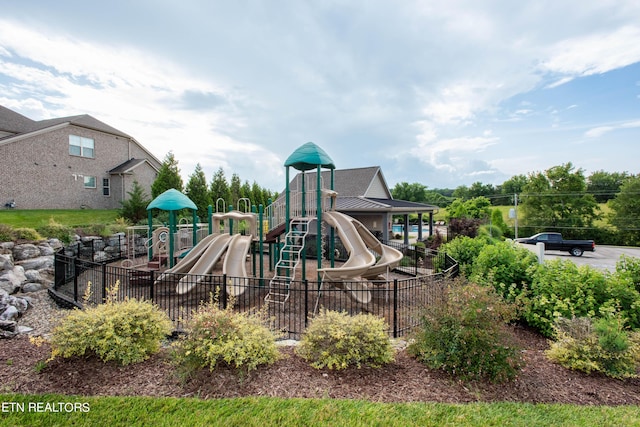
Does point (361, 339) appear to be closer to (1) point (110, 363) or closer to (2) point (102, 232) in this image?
(1) point (110, 363)

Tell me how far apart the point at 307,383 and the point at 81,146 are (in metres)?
26.2

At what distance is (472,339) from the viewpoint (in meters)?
4.32

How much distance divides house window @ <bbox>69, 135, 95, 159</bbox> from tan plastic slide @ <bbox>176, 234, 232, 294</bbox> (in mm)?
18360

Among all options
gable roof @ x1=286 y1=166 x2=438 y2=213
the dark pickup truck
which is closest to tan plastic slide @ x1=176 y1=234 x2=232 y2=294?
gable roof @ x1=286 y1=166 x2=438 y2=213

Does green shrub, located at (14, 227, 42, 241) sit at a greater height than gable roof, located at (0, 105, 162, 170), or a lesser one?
lesser

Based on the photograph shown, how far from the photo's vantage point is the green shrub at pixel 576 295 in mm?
6348

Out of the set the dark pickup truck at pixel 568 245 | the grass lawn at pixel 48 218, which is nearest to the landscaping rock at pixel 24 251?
the grass lawn at pixel 48 218

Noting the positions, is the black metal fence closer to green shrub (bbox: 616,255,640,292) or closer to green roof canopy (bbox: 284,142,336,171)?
green shrub (bbox: 616,255,640,292)

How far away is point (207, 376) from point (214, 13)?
10.0 metres

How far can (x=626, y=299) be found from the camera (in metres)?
6.46

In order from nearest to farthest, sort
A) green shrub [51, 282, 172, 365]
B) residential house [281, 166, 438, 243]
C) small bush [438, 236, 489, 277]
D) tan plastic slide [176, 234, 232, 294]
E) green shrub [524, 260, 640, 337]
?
green shrub [51, 282, 172, 365] < green shrub [524, 260, 640, 337] < tan plastic slide [176, 234, 232, 294] < small bush [438, 236, 489, 277] < residential house [281, 166, 438, 243]

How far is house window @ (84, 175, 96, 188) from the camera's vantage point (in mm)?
22408

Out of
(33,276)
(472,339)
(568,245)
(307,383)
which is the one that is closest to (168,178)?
(33,276)

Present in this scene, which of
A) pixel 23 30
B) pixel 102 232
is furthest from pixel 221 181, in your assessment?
pixel 23 30
